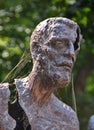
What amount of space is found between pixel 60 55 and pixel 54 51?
5 centimetres

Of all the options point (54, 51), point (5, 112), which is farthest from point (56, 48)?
point (5, 112)

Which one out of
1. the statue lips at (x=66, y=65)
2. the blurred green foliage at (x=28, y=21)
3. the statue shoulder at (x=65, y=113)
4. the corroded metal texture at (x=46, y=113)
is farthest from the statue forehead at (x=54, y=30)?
the blurred green foliage at (x=28, y=21)

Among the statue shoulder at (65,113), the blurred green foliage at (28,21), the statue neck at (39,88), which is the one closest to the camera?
the statue neck at (39,88)

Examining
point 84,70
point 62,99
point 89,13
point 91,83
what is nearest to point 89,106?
point 84,70

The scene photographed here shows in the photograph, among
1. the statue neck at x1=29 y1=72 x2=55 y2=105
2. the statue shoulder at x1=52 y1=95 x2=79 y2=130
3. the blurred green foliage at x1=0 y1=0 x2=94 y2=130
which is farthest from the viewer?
the blurred green foliage at x1=0 y1=0 x2=94 y2=130

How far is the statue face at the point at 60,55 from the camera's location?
5.40m

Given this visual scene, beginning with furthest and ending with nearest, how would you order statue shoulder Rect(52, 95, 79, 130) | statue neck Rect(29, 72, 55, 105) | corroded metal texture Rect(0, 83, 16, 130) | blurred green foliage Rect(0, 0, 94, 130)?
blurred green foliage Rect(0, 0, 94, 130) < statue shoulder Rect(52, 95, 79, 130) < statue neck Rect(29, 72, 55, 105) < corroded metal texture Rect(0, 83, 16, 130)

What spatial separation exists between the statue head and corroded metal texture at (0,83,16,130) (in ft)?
0.75

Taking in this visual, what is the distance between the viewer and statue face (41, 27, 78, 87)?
5.40m

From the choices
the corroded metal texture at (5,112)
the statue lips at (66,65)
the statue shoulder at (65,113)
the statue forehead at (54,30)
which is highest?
the statue forehead at (54,30)

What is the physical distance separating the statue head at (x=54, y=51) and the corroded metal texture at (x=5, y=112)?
23cm

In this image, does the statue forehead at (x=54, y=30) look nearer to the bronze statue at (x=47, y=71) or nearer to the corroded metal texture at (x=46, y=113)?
the bronze statue at (x=47, y=71)

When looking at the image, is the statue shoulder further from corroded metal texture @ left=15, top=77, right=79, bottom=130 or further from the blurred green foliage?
the blurred green foliage

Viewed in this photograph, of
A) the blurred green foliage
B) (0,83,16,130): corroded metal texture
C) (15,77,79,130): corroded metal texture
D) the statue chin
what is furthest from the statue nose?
the blurred green foliage
